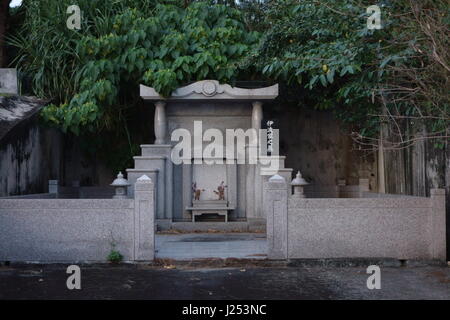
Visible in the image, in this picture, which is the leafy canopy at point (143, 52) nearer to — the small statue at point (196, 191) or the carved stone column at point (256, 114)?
the carved stone column at point (256, 114)

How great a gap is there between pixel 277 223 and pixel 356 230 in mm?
1368

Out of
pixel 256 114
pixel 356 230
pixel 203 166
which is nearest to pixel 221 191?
pixel 203 166

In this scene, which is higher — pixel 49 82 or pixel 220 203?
pixel 49 82

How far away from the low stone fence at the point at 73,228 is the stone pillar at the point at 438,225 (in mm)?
4821

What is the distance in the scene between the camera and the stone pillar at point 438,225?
28.6 feet

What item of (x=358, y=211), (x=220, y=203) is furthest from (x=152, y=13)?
(x=358, y=211)

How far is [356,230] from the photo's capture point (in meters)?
8.80

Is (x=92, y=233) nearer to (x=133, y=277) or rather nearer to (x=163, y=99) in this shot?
(x=133, y=277)

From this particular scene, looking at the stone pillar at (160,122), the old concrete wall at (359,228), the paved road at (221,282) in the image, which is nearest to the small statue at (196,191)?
the stone pillar at (160,122)

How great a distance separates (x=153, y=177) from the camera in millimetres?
13031

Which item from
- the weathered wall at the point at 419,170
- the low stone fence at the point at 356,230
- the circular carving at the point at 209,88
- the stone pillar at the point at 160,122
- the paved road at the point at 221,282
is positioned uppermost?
the circular carving at the point at 209,88

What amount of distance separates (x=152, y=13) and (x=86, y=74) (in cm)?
264

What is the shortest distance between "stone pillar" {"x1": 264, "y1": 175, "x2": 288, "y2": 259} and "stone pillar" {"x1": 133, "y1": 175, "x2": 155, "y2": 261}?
6.64ft

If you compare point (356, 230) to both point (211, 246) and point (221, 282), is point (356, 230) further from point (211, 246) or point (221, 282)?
point (211, 246)
